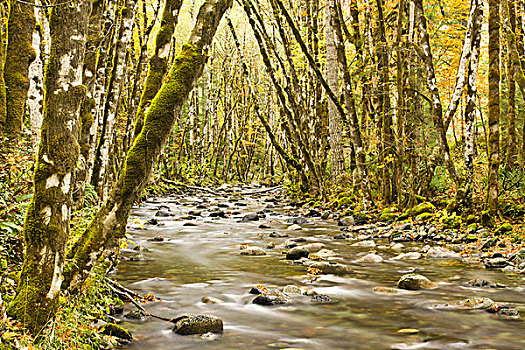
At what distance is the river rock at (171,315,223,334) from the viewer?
4.71 m

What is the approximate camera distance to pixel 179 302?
5805 millimetres

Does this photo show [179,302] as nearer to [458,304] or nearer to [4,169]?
[4,169]

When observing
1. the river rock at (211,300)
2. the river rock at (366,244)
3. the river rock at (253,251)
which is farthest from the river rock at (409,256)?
the river rock at (211,300)

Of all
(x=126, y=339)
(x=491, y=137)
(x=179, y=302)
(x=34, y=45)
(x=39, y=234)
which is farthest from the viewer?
(x=491, y=137)

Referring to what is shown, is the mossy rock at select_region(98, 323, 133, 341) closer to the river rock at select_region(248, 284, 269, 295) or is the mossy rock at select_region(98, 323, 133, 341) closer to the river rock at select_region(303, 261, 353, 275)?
the river rock at select_region(248, 284, 269, 295)

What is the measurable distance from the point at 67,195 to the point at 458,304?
15.0ft

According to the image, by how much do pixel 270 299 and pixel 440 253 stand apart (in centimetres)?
417

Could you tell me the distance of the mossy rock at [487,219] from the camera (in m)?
9.30

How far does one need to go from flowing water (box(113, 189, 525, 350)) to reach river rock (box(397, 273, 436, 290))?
147 millimetres

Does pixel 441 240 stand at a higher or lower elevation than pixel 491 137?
lower

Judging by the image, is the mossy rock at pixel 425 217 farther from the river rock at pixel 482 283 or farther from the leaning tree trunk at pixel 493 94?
the river rock at pixel 482 283

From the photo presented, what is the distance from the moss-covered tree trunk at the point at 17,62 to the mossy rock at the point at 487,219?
337 inches

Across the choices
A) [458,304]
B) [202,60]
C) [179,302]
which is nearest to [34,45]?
[202,60]

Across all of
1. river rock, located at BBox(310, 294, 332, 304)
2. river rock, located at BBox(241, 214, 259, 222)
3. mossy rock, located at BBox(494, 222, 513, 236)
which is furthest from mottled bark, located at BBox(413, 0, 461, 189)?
river rock, located at BBox(241, 214, 259, 222)
